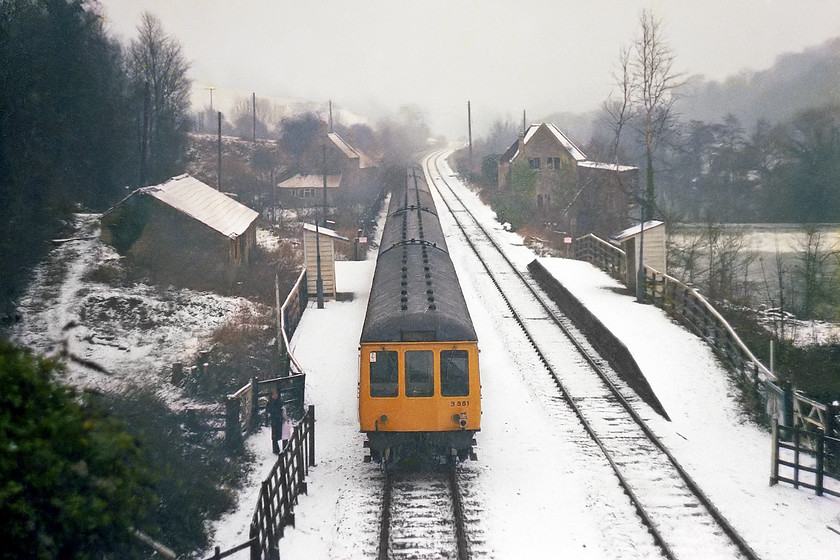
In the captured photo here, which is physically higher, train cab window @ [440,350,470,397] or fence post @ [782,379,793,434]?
train cab window @ [440,350,470,397]

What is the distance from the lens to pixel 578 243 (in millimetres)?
31844

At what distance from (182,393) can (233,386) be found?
1155 millimetres

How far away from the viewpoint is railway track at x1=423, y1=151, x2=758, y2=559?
10.1m

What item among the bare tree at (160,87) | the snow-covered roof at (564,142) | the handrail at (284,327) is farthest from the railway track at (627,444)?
the bare tree at (160,87)

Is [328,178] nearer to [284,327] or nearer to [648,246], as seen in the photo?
[648,246]

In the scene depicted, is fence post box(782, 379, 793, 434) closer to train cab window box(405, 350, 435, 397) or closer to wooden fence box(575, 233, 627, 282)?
train cab window box(405, 350, 435, 397)

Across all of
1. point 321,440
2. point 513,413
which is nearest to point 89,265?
point 321,440

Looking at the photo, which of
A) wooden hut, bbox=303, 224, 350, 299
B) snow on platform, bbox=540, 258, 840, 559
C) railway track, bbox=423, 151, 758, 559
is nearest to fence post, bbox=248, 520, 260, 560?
railway track, bbox=423, 151, 758, 559

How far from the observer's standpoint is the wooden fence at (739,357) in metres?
12.4

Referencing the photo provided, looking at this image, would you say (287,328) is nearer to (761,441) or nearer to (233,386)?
(233,386)

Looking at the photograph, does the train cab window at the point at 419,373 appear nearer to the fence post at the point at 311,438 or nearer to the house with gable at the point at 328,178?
the fence post at the point at 311,438

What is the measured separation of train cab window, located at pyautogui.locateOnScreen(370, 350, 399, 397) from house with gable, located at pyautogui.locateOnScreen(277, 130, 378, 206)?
4367cm

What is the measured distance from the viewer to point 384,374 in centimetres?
1159

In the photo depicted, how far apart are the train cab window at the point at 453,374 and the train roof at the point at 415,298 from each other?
26 cm
